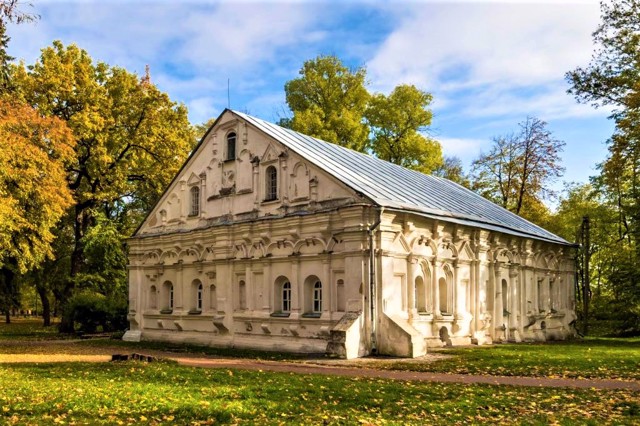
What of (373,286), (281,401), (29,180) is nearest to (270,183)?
(373,286)

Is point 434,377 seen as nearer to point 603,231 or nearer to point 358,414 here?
point 358,414

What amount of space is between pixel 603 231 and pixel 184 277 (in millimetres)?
33973

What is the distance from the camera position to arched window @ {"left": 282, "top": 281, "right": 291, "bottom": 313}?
76.1 feet

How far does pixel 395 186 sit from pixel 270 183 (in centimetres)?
485

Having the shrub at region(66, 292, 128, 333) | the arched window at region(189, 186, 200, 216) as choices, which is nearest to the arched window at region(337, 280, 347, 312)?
the arched window at region(189, 186, 200, 216)

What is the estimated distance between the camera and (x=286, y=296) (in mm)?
23375

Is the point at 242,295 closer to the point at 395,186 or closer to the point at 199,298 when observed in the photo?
the point at 199,298

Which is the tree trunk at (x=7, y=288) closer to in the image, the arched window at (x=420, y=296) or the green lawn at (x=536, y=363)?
the arched window at (x=420, y=296)

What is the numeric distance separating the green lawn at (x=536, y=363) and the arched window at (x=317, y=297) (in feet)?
14.6

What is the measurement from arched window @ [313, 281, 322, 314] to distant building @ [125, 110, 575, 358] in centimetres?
4

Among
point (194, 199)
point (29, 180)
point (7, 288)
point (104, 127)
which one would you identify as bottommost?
point (7, 288)

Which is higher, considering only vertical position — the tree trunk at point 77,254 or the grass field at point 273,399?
the tree trunk at point 77,254

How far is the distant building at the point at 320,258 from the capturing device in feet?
67.5

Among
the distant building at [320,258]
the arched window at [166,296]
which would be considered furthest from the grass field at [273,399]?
the arched window at [166,296]
